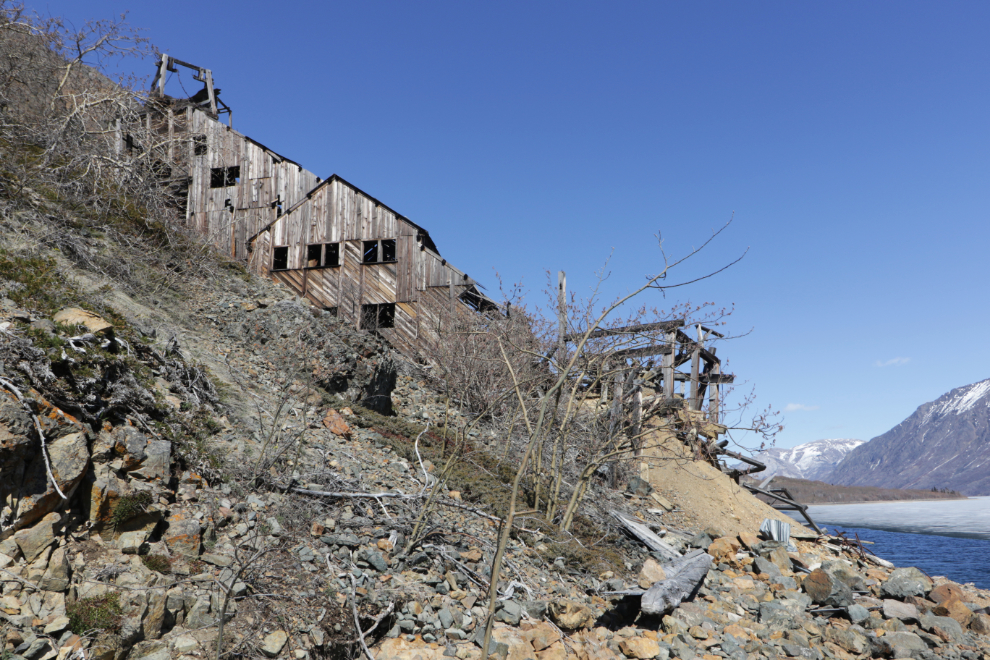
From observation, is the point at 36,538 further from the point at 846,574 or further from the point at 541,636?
the point at 846,574

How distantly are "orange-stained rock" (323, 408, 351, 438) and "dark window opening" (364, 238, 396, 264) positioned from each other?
963cm

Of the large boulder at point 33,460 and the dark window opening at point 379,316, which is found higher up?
the dark window opening at point 379,316

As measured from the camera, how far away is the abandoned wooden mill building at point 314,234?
19875 millimetres

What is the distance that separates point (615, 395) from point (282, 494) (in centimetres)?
906

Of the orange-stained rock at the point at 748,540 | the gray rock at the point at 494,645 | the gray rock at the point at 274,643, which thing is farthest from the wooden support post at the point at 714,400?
the gray rock at the point at 274,643

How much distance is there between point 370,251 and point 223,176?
729 cm

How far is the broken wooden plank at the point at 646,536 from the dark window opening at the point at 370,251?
514 inches

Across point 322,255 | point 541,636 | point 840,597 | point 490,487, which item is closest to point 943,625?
point 840,597

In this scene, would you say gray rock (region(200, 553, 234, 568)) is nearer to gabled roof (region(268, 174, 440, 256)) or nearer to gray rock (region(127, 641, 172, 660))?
gray rock (region(127, 641, 172, 660))

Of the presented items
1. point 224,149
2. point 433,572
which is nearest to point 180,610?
point 433,572

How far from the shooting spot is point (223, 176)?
23094 millimetres

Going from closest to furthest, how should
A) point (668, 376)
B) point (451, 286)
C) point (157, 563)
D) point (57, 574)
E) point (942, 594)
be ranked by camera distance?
1. point (57, 574)
2. point (157, 563)
3. point (942, 594)
4. point (668, 376)
5. point (451, 286)

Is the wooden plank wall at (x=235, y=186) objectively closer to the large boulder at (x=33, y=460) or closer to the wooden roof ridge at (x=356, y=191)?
the wooden roof ridge at (x=356, y=191)

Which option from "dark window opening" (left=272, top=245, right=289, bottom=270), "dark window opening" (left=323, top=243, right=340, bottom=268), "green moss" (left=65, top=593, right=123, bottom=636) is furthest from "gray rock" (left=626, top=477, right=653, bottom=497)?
"dark window opening" (left=272, top=245, right=289, bottom=270)
